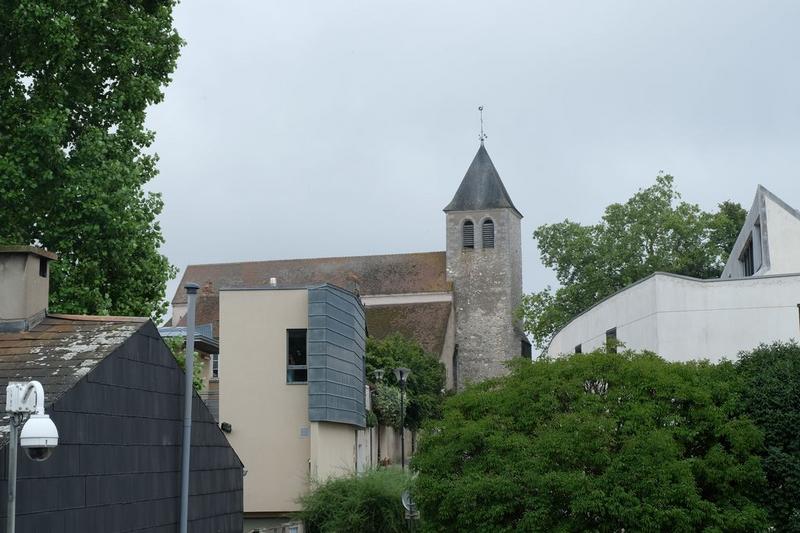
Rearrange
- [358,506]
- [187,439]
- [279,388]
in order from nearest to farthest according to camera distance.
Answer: [187,439] < [358,506] < [279,388]

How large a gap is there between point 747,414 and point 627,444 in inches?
95.3

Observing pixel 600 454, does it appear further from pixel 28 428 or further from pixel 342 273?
pixel 342 273

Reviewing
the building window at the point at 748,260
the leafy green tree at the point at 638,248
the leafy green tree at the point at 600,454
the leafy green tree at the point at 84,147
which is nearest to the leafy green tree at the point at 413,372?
the leafy green tree at the point at 638,248

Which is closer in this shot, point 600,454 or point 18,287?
point 18,287

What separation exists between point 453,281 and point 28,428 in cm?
7396

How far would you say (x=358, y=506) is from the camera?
24.9 meters

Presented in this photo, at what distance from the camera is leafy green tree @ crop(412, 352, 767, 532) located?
18.3m

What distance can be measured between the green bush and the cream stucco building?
3312 millimetres

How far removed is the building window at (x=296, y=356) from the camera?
Result: 29797 mm

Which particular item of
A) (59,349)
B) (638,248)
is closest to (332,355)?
(59,349)

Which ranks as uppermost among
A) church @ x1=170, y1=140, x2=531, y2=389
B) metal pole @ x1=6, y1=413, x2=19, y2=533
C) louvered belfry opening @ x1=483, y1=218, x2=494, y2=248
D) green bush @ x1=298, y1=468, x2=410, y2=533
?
louvered belfry opening @ x1=483, y1=218, x2=494, y2=248

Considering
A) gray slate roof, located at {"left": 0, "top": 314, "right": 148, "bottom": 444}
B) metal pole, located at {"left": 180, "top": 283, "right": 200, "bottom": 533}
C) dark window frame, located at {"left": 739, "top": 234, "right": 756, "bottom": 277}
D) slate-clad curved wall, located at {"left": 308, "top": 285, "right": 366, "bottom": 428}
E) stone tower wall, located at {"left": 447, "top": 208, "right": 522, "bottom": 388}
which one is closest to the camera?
gray slate roof, located at {"left": 0, "top": 314, "right": 148, "bottom": 444}

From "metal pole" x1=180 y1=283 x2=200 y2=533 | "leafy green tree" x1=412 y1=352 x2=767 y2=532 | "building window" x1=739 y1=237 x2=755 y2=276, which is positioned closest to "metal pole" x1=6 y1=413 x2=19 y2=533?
"metal pole" x1=180 y1=283 x2=200 y2=533

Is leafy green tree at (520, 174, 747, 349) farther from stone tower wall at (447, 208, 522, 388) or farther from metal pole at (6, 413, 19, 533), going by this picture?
metal pole at (6, 413, 19, 533)
